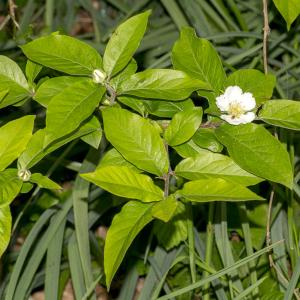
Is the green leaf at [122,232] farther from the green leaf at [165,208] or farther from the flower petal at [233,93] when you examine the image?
the flower petal at [233,93]

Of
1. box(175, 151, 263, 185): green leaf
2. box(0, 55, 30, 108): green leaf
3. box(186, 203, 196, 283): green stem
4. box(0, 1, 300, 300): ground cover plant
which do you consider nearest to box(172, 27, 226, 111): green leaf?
box(0, 1, 300, 300): ground cover plant

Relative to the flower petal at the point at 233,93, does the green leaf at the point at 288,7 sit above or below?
above

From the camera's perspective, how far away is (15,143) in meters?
0.88

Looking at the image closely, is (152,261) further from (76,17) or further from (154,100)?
(76,17)

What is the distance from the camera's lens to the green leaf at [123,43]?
2.85 ft

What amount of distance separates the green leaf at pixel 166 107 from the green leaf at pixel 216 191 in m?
0.15

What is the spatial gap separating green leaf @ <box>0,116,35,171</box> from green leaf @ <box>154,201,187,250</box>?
1.46 feet

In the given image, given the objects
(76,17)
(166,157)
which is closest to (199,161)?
(166,157)

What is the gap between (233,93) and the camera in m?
0.92

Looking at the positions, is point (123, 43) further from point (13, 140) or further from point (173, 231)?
point (173, 231)

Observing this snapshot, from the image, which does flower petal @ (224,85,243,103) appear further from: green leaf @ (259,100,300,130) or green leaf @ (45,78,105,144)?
green leaf @ (45,78,105,144)

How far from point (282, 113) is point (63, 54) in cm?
32

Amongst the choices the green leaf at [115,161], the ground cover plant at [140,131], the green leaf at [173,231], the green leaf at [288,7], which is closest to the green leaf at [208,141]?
the ground cover plant at [140,131]

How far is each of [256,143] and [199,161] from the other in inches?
3.2
